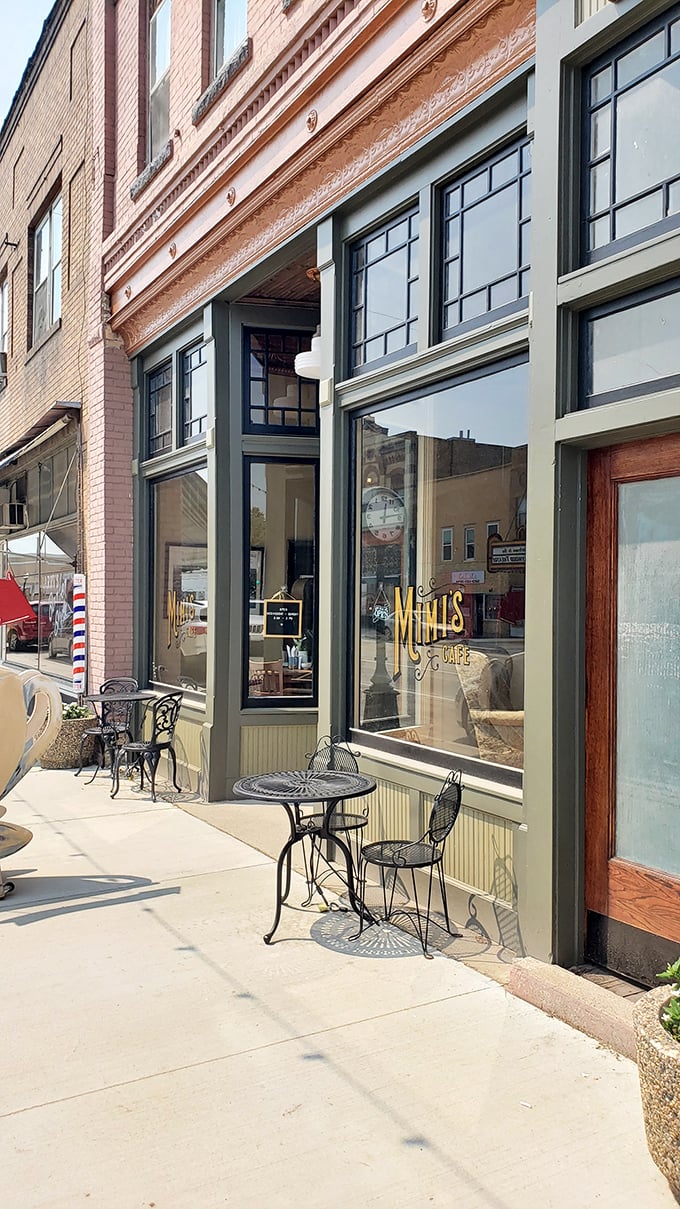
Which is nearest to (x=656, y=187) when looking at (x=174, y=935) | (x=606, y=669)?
(x=606, y=669)

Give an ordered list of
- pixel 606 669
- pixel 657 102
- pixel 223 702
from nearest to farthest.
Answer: pixel 657 102
pixel 606 669
pixel 223 702

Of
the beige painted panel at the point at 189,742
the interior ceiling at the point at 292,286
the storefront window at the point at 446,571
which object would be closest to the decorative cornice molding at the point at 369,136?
the interior ceiling at the point at 292,286

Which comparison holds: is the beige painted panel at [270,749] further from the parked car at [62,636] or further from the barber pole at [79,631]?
the parked car at [62,636]

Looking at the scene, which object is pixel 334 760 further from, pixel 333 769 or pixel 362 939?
pixel 362 939

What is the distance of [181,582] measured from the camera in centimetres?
934

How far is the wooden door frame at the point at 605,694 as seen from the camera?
3.90 metres

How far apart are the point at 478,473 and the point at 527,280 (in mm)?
1026

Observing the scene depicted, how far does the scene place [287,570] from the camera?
27.7 ft

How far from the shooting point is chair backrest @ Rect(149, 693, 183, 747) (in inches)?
347

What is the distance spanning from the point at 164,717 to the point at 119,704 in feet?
3.96

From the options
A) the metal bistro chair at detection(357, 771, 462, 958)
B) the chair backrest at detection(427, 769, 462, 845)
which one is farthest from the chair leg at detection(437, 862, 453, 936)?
the chair backrest at detection(427, 769, 462, 845)

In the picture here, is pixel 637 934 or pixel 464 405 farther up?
pixel 464 405

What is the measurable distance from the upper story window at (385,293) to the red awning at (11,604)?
13.4 feet

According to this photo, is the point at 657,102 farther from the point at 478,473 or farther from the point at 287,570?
the point at 287,570
